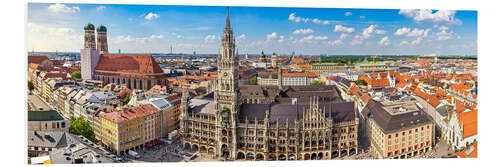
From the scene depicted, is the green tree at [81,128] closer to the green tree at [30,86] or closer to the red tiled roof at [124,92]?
the green tree at [30,86]

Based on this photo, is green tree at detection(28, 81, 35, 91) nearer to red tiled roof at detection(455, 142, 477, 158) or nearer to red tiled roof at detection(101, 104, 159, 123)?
red tiled roof at detection(101, 104, 159, 123)

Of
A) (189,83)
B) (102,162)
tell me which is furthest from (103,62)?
(102,162)

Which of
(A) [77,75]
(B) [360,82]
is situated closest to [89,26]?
(A) [77,75]

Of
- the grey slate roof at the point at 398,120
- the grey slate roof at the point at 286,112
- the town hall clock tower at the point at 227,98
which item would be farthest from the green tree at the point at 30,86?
the grey slate roof at the point at 398,120

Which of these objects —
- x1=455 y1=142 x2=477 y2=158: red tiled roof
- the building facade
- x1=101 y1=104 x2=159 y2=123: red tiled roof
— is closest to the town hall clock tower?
x1=101 y1=104 x2=159 y2=123: red tiled roof

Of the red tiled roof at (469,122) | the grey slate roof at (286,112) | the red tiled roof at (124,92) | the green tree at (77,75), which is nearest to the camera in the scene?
the red tiled roof at (469,122)

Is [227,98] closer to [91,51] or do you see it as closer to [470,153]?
[91,51]
